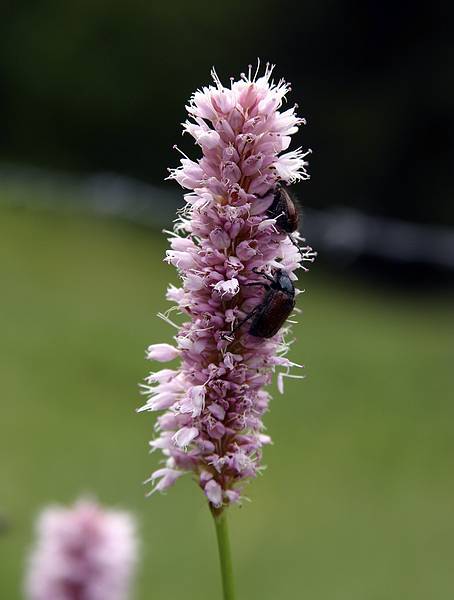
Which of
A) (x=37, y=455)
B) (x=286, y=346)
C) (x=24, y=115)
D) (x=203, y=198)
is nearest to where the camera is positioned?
(x=203, y=198)

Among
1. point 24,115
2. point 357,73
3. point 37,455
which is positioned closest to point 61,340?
point 37,455

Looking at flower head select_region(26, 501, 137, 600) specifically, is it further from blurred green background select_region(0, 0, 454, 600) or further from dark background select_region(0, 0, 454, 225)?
dark background select_region(0, 0, 454, 225)

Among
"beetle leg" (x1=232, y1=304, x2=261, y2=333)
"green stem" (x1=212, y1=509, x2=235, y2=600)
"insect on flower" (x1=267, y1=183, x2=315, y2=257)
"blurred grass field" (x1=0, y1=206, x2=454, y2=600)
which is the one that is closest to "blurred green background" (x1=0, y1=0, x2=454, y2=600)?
"blurred grass field" (x1=0, y1=206, x2=454, y2=600)

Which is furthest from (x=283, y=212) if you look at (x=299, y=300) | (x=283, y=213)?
(x=299, y=300)

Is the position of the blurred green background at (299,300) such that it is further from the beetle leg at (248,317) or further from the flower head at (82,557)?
the flower head at (82,557)

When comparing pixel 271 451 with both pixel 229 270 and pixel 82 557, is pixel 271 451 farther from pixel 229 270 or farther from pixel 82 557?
pixel 229 270

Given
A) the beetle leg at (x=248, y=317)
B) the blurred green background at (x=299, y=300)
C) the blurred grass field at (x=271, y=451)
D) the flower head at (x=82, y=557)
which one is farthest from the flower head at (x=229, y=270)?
the blurred grass field at (x=271, y=451)

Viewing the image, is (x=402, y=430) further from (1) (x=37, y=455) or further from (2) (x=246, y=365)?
(2) (x=246, y=365)
